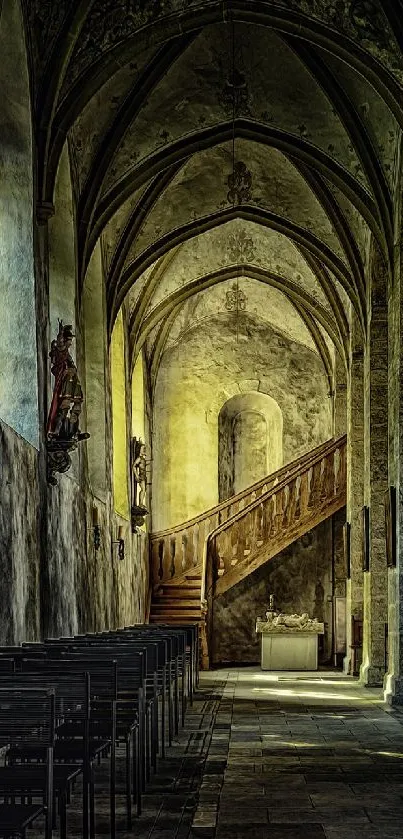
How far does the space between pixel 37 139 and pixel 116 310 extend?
7.44 meters

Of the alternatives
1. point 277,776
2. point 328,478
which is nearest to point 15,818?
point 277,776

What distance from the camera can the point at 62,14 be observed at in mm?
14227

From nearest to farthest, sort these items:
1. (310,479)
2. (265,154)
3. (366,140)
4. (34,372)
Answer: (34,372) → (366,140) → (265,154) → (310,479)

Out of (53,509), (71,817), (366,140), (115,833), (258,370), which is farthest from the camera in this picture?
(258,370)

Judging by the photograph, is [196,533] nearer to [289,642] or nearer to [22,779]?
[289,642]

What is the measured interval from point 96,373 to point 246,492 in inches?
272

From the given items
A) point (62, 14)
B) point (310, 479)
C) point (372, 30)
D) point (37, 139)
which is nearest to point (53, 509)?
point (37, 139)

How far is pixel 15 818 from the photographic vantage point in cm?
464

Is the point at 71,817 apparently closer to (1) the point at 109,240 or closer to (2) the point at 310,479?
(1) the point at 109,240

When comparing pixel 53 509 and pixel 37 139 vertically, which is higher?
pixel 37 139

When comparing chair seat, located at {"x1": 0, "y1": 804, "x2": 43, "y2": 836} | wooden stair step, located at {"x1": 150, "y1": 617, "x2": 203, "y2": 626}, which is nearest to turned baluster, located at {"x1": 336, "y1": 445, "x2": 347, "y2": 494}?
wooden stair step, located at {"x1": 150, "y1": 617, "x2": 203, "y2": 626}

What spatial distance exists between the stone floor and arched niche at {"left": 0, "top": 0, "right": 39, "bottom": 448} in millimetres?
3992

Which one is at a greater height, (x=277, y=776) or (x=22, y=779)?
(x=22, y=779)

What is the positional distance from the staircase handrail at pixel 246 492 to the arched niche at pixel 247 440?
1.90 meters
